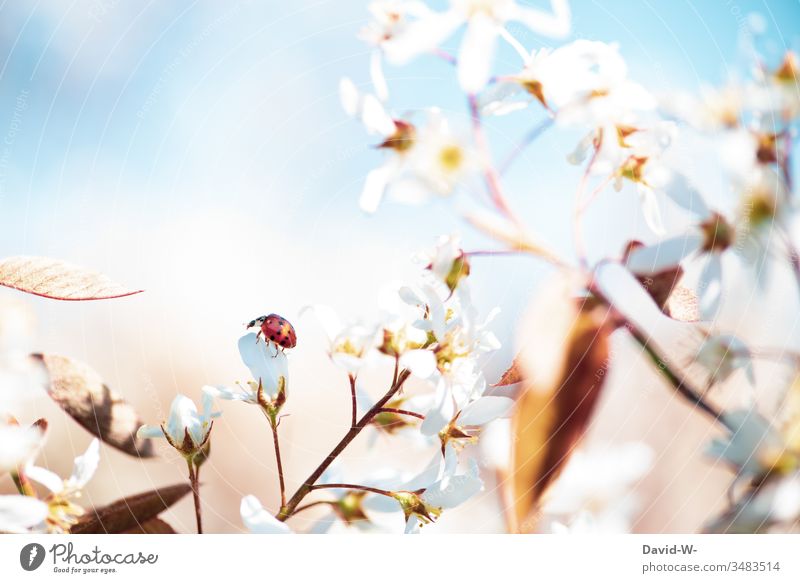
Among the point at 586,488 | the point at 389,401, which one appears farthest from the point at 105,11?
the point at 586,488

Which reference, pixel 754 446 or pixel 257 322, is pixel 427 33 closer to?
pixel 257 322

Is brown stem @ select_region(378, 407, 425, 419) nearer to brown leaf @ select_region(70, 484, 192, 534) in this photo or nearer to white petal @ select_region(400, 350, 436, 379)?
white petal @ select_region(400, 350, 436, 379)

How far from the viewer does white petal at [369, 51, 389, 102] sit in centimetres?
49

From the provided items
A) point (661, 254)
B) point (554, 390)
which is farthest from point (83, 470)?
point (661, 254)

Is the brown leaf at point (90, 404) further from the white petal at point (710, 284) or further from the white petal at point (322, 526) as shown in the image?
the white petal at point (710, 284)

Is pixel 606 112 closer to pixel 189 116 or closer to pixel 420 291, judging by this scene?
pixel 420 291

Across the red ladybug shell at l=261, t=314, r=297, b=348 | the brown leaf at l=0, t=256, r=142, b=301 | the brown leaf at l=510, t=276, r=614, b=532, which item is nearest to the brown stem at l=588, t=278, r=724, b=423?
the brown leaf at l=510, t=276, r=614, b=532

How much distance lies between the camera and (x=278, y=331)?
49 centimetres

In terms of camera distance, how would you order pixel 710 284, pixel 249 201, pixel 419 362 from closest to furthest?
pixel 419 362
pixel 710 284
pixel 249 201

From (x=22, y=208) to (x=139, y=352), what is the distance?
16 centimetres

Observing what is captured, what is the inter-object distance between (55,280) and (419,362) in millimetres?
257

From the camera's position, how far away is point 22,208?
562 mm

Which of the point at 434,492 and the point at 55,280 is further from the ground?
the point at 55,280

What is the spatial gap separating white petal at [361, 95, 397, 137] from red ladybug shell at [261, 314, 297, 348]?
0.52 ft
